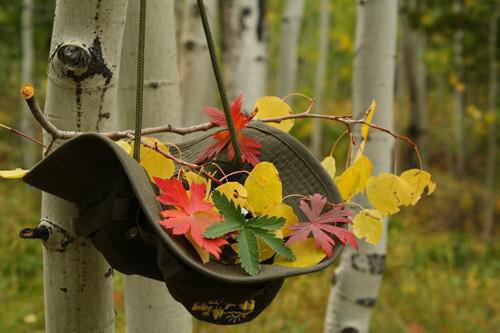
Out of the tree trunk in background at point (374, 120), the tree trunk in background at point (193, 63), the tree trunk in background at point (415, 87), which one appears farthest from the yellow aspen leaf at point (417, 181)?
the tree trunk in background at point (415, 87)

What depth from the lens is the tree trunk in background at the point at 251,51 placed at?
3.57m

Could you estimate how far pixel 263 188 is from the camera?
34.1 inches

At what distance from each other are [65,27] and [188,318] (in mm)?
748

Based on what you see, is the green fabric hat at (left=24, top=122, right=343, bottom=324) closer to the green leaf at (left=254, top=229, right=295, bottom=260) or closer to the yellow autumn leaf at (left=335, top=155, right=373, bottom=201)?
the green leaf at (left=254, top=229, right=295, bottom=260)

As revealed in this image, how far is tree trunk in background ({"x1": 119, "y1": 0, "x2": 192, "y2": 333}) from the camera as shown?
1.35 meters

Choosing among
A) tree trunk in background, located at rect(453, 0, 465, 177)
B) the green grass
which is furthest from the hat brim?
tree trunk in background, located at rect(453, 0, 465, 177)

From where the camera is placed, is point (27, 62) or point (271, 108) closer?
point (271, 108)

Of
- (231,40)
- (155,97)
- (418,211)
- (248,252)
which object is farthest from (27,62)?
(248,252)

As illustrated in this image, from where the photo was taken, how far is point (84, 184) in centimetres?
84

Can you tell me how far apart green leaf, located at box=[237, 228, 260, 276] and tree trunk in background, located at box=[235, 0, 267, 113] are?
8.90 ft

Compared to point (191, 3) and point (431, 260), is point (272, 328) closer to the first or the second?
point (191, 3)

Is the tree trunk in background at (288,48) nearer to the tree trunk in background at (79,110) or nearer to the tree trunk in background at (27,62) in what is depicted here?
the tree trunk in background at (27,62)

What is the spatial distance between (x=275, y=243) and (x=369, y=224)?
0.23 m

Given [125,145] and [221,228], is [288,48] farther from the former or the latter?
[221,228]
